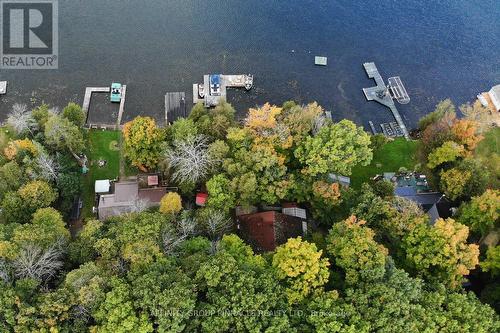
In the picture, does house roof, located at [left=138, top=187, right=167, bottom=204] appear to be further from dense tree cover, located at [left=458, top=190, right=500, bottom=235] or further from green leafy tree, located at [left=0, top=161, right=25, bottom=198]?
dense tree cover, located at [left=458, top=190, right=500, bottom=235]

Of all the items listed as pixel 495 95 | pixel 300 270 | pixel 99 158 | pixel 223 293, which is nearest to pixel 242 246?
pixel 223 293

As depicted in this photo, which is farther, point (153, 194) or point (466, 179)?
point (153, 194)

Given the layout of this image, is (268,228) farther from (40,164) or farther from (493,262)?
(40,164)

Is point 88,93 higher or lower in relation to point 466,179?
higher

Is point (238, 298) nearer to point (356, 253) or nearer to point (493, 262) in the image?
point (356, 253)

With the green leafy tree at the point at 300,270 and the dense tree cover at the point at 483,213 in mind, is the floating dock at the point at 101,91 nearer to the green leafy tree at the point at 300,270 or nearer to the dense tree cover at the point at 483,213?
the green leafy tree at the point at 300,270

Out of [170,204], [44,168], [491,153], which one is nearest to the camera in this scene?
[170,204]

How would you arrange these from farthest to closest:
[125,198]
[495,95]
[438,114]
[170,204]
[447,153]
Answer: [495,95] → [438,114] → [447,153] → [125,198] → [170,204]

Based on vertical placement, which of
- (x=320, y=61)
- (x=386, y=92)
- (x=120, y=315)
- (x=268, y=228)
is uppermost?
(x=320, y=61)
